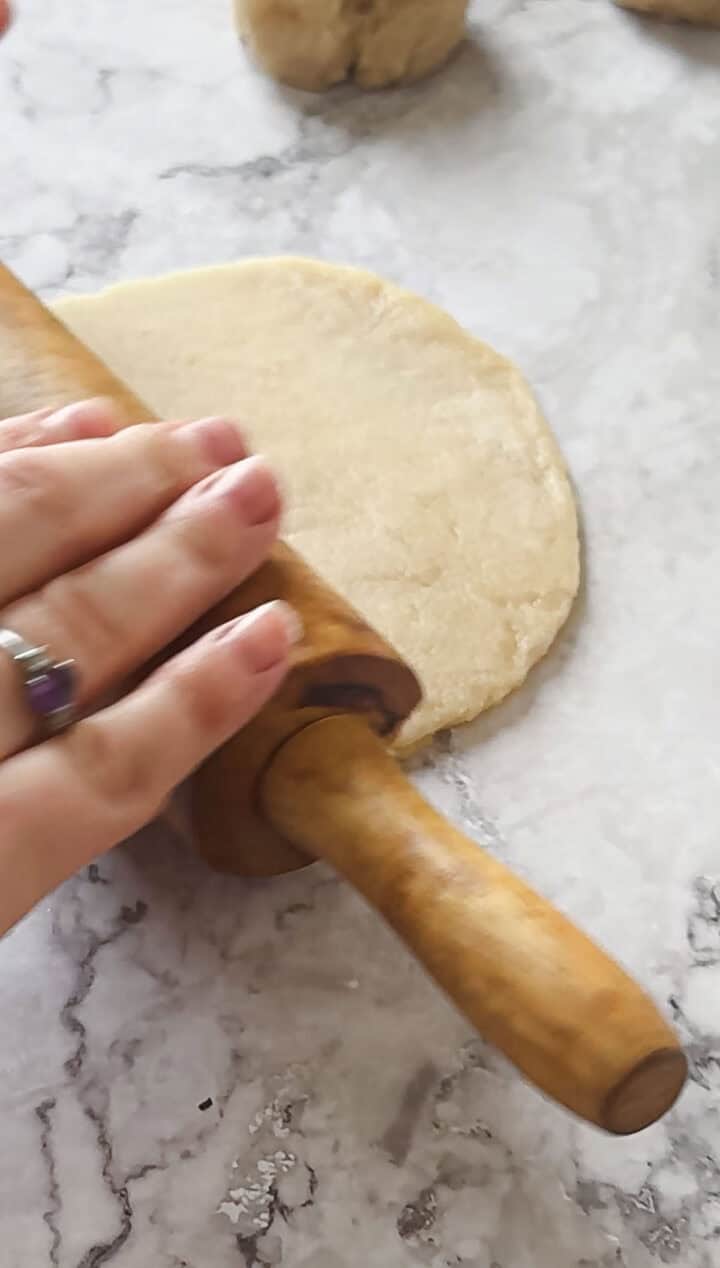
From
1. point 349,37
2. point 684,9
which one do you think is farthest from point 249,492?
point 684,9

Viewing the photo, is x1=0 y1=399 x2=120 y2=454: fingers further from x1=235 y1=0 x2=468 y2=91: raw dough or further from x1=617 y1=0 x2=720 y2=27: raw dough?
x1=617 y1=0 x2=720 y2=27: raw dough

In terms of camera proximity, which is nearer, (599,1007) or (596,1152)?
(599,1007)

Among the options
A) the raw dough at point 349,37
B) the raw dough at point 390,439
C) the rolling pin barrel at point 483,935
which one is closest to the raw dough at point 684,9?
the raw dough at point 349,37

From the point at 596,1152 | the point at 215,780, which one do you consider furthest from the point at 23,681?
the point at 596,1152

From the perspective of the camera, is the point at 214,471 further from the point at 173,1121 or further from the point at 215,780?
the point at 173,1121

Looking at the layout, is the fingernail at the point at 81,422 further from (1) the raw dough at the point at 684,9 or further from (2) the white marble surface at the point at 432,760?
(1) the raw dough at the point at 684,9

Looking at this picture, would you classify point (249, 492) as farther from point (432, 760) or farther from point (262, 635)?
point (432, 760)

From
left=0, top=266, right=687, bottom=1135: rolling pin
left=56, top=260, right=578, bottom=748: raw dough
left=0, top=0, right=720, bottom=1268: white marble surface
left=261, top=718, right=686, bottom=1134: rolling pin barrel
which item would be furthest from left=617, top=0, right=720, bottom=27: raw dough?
left=261, top=718, right=686, bottom=1134: rolling pin barrel
